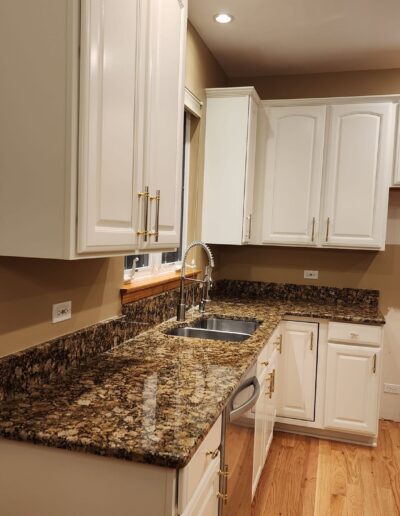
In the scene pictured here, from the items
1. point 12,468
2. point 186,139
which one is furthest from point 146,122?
point 186,139

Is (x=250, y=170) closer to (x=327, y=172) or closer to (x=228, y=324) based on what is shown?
(x=327, y=172)

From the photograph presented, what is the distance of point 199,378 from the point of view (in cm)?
153

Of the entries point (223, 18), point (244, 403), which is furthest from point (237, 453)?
point (223, 18)

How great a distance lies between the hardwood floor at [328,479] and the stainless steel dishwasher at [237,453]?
0.49m

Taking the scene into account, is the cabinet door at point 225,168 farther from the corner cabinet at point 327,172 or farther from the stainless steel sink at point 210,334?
the stainless steel sink at point 210,334

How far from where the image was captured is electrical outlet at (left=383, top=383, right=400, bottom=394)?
3.38 meters

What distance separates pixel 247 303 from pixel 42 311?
77.9 inches

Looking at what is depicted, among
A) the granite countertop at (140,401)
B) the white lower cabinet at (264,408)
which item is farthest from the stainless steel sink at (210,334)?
the granite countertop at (140,401)

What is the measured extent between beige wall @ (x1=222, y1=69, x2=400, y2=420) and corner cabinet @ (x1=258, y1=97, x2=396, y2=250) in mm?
357

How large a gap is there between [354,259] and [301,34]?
1.66 meters

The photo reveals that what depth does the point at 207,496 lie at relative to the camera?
128 cm

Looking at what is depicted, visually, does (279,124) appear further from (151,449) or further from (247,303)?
(151,449)

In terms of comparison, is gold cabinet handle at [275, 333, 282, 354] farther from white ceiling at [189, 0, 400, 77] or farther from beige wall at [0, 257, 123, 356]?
white ceiling at [189, 0, 400, 77]

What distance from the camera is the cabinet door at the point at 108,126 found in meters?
1.09
